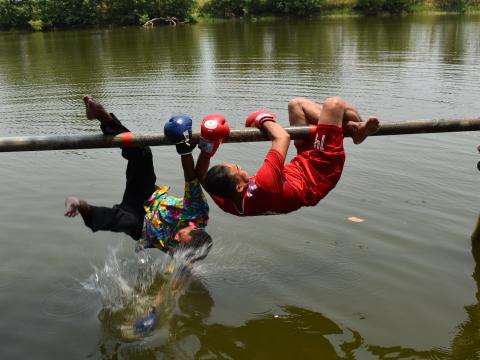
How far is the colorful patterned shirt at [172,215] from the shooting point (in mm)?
4730

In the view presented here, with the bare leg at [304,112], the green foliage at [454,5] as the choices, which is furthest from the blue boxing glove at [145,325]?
the green foliage at [454,5]

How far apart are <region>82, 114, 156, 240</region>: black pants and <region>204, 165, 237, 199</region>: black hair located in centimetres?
89

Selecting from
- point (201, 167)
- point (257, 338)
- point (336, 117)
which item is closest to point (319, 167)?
point (336, 117)

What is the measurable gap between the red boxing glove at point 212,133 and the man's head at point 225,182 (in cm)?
21

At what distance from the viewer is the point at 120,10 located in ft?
206

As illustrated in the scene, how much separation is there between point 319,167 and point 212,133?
1110mm

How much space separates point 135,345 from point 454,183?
18.5ft

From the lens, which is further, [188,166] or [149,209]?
[149,209]

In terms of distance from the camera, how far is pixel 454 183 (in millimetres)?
7891

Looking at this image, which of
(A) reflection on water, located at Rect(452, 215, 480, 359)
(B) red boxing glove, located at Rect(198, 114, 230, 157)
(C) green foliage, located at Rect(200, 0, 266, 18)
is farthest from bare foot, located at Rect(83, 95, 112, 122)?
(C) green foliage, located at Rect(200, 0, 266, 18)

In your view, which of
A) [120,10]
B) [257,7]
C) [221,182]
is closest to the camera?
[221,182]

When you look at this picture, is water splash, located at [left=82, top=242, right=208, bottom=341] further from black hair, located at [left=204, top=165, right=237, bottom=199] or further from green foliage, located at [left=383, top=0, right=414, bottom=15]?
green foliage, located at [left=383, top=0, right=414, bottom=15]

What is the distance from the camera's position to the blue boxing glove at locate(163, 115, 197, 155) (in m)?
4.20

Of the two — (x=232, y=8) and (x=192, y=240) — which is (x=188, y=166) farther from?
(x=232, y=8)
